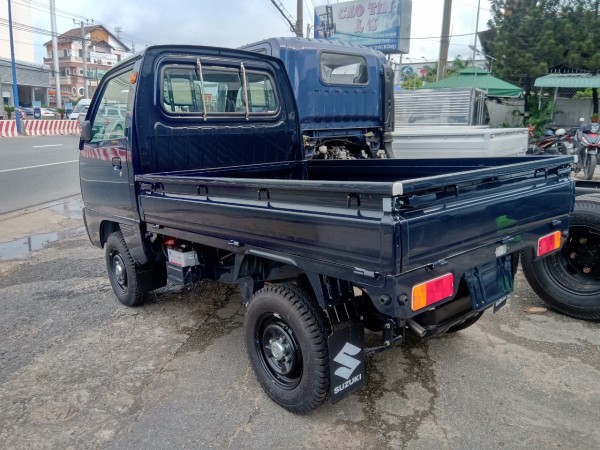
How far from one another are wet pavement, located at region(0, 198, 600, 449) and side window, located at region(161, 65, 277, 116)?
175 centimetres

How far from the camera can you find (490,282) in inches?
109

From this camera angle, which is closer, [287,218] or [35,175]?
[287,218]

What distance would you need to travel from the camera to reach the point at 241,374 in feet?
11.0

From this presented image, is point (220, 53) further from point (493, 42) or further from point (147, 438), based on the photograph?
point (493, 42)

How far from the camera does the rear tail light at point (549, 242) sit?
10.2ft

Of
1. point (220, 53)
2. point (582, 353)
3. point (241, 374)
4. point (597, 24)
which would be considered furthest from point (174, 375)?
point (597, 24)

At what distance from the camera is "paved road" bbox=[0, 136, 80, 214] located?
10.1 meters

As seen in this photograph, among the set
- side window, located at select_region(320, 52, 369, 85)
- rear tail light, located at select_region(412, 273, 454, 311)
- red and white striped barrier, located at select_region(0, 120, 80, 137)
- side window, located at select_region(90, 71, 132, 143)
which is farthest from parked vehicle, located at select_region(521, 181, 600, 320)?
red and white striped barrier, located at select_region(0, 120, 80, 137)

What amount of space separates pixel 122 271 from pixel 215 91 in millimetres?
1819

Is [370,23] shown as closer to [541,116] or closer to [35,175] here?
[541,116]

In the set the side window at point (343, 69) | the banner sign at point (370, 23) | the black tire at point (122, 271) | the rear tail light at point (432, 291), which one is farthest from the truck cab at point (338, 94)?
the banner sign at point (370, 23)

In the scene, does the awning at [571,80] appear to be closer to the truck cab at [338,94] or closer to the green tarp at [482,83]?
the green tarp at [482,83]

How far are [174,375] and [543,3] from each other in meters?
18.8

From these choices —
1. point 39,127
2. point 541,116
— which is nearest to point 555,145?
point 541,116
